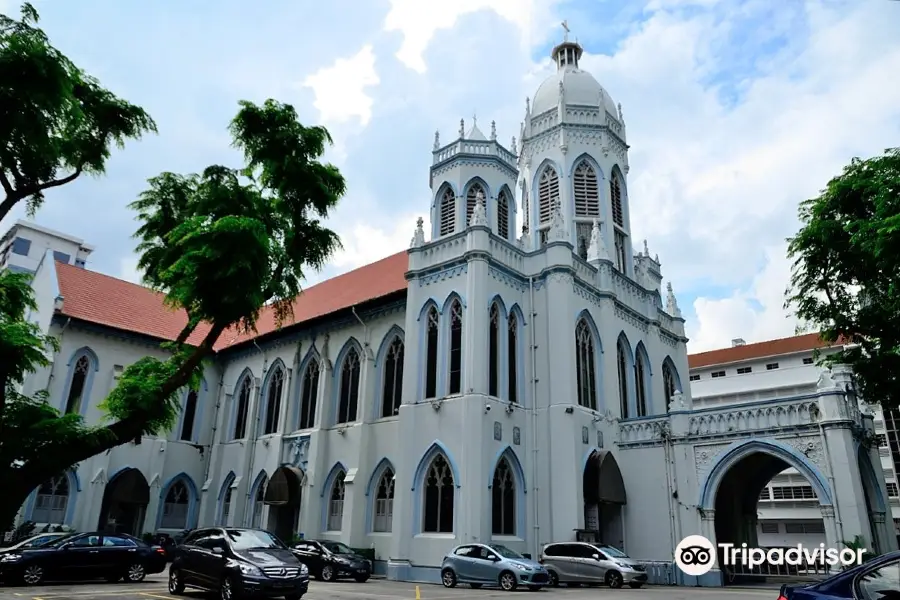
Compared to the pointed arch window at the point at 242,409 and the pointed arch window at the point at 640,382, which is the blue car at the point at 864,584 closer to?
the pointed arch window at the point at 640,382

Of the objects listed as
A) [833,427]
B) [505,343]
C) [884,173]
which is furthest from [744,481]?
[884,173]

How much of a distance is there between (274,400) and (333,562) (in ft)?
38.0

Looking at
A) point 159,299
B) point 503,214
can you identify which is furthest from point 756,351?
point 159,299

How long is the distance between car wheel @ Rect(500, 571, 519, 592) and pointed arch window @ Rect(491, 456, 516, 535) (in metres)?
3.39

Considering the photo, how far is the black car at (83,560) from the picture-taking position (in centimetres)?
1502

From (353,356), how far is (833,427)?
16489 millimetres

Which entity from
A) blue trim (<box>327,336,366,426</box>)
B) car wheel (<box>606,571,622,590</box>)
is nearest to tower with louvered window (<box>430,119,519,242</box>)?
blue trim (<box>327,336,366,426</box>)

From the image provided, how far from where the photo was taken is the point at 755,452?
63.3ft

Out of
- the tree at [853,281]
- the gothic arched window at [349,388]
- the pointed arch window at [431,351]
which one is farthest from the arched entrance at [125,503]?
the tree at [853,281]

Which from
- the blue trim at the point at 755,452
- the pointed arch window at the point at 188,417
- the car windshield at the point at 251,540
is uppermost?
the pointed arch window at the point at 188,417

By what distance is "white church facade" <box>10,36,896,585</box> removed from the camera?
1962 centimetres

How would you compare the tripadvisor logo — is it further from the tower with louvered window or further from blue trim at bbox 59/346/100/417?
blue trim at bbox 59/346/100/417

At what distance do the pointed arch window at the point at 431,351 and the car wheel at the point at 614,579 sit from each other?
24.4 feet

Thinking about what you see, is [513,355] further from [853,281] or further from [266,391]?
[266,391]
